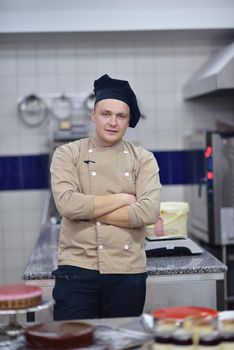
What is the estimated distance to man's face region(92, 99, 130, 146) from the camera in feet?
8.34

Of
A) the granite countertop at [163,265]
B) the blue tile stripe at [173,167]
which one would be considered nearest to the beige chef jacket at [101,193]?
the granite countertop at [163,265]

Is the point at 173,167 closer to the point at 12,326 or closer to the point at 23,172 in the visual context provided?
the point at 23,172

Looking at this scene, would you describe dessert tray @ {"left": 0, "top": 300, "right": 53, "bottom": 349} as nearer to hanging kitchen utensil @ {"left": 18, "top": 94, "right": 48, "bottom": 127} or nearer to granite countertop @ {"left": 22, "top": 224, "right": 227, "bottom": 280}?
granite countertop @ {"left": 22, "top": 224, "right": 227, "bottom": 280}

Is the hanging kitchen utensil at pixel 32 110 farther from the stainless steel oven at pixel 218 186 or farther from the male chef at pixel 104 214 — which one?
the male chef at pixel 104 214

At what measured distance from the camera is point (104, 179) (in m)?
2.56

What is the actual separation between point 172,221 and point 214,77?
168cm

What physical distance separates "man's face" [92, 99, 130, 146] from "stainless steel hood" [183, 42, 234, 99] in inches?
90.5

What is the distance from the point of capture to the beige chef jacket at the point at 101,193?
250 cm

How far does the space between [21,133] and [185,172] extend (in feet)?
4.62

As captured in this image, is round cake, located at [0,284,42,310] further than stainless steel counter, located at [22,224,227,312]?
No

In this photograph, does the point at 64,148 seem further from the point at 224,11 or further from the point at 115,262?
the point at 224,11

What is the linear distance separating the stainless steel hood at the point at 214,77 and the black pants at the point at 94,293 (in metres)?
2.48

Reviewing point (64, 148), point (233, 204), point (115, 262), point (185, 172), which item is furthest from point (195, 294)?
point (185, 172)

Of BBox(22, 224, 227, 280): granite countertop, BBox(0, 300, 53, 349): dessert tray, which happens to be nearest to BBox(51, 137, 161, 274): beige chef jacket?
BBox(22, 224, 227, 280): granite countertop
